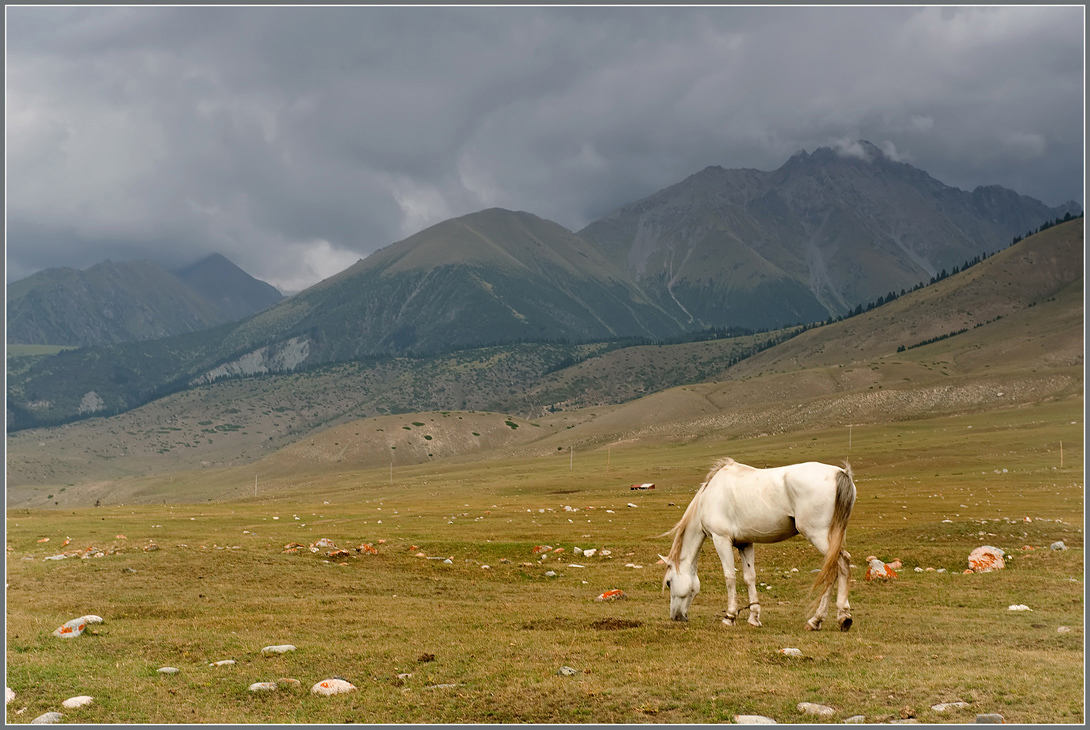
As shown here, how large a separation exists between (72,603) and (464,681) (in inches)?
602

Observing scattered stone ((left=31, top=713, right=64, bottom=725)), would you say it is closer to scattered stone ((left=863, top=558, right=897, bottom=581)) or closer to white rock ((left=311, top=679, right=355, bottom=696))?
white rock ((left=311, top=679, right=355, bottom=696))

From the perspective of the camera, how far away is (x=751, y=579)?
1884cm

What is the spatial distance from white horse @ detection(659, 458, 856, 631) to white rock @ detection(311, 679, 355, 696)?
8.10m

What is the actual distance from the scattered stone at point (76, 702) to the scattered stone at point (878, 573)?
2051cm

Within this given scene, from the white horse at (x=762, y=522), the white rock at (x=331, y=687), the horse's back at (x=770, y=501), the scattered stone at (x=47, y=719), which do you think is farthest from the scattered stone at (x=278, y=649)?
the horse's back at (x=770, y=501)

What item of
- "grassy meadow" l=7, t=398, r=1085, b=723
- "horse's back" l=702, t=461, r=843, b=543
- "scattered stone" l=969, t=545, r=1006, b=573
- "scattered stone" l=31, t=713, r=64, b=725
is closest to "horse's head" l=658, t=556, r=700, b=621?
"grassy meadow" l=7, t=398, r=1085, b=723

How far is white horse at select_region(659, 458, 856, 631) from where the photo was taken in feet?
57.1

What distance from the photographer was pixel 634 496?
251 feet

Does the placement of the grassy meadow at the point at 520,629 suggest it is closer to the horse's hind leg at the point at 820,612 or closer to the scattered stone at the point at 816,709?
the scattered stone at the point at 816,709

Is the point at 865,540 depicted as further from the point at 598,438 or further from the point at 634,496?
the point at 598,438

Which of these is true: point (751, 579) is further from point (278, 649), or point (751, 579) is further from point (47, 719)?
point (47, 719)

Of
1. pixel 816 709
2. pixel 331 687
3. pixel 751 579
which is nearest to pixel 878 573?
pixel 751 579

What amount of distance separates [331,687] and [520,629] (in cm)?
615

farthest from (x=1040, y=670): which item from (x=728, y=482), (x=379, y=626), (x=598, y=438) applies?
(x=598, y=438)
